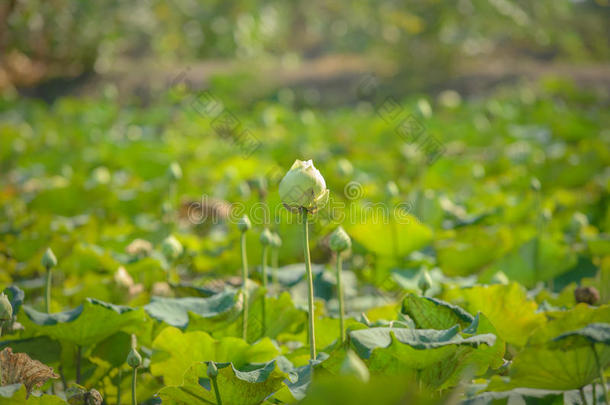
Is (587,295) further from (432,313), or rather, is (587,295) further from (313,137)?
(313,137)

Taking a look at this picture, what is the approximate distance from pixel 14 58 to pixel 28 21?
1201 millimetres

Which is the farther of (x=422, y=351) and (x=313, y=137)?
(x=313, y=137)

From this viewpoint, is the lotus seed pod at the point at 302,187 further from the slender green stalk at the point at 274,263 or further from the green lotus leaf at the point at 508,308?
the slender green stalk at the point at 274,263

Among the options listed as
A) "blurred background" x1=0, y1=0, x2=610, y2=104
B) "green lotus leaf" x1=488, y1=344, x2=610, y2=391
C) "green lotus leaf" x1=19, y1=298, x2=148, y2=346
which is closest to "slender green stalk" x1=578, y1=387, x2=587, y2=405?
"green lotus leaf" x1=488, y1=344, x2=610, y2=391

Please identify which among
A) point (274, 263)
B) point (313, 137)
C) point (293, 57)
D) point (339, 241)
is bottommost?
point (274, 263)

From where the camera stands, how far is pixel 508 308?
3.41 feet

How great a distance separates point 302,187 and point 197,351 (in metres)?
0.38

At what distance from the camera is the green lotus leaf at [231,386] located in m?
0.82

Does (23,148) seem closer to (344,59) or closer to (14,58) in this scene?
(14,58)

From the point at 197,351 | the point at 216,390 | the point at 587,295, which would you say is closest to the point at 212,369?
the point at 216,390

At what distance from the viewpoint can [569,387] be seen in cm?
84

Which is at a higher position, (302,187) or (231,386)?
(302,187)

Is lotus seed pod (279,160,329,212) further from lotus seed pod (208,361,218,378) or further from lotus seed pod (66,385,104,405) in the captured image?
lotus seed pod (66,385,104,405)

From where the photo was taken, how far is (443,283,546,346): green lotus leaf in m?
1.03
